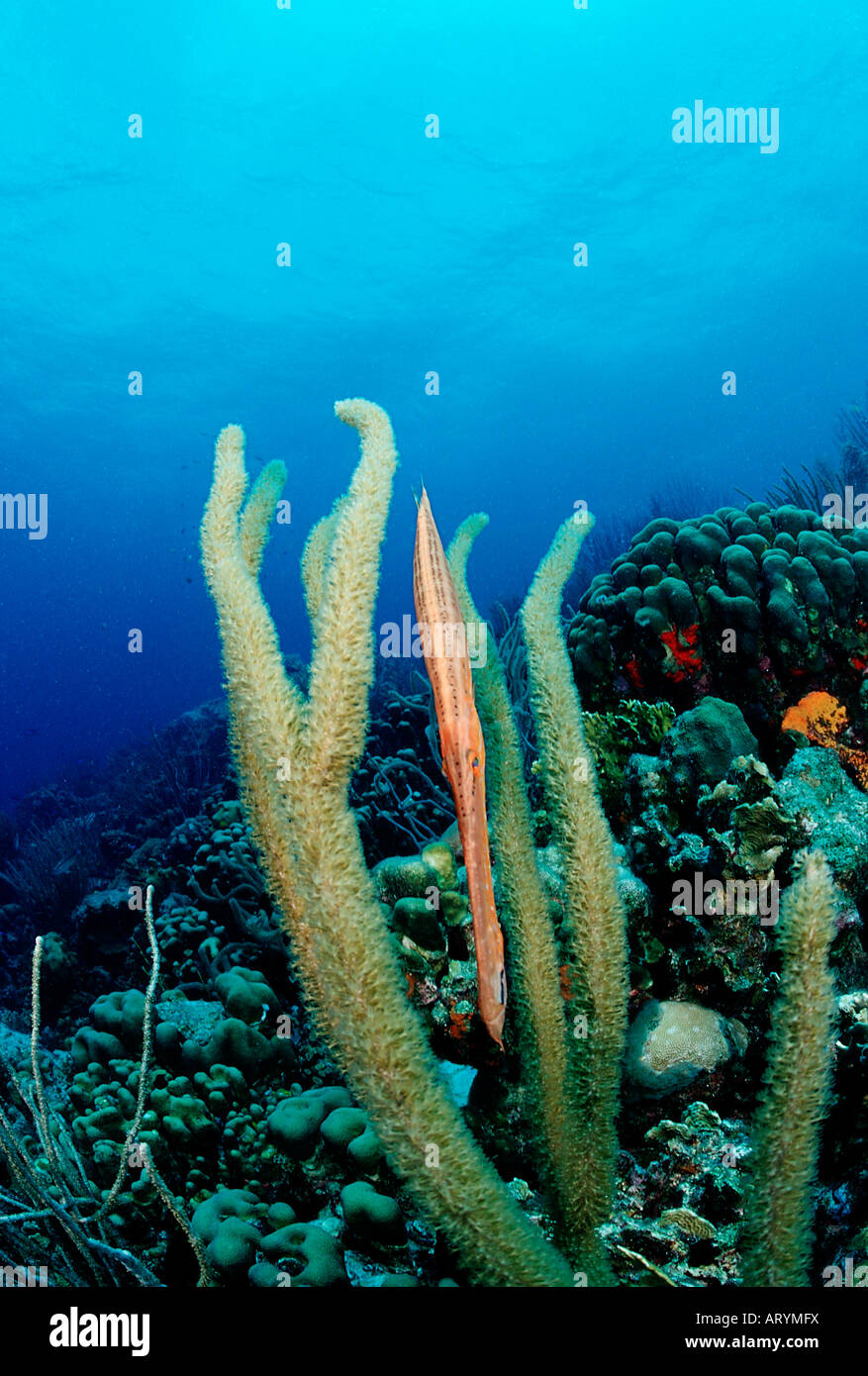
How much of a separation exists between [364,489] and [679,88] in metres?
50.0

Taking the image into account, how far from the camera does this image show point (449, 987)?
309cm

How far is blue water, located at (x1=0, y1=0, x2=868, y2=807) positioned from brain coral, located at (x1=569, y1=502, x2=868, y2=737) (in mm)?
14336

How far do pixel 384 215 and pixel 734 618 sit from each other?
4430 centimetres

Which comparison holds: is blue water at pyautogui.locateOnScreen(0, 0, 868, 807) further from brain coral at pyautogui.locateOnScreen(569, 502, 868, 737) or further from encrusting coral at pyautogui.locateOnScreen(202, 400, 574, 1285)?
encrusting coral at pyautogui.locateOnScreen(202, 400, 574, 1285)

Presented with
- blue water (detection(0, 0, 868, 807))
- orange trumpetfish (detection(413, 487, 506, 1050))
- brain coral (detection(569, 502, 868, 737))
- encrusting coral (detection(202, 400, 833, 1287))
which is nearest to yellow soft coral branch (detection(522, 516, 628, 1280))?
encrusting coral (detection(202, 400, 833, 1287))

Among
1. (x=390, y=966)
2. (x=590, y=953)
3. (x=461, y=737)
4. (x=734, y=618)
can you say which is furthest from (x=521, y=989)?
(x=734, y=618)

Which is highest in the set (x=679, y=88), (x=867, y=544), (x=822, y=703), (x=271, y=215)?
(x=679, y=88)

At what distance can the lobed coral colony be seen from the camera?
174cm

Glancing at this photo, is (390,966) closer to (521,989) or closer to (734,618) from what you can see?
(521,989)

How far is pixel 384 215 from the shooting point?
125 ft

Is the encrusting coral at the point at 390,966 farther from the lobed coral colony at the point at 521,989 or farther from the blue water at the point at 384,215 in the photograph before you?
the blue water at the point at 384,215

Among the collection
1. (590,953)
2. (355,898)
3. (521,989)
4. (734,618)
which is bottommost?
(521,989)
